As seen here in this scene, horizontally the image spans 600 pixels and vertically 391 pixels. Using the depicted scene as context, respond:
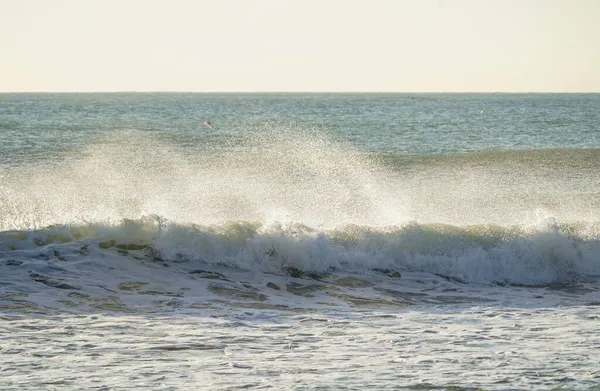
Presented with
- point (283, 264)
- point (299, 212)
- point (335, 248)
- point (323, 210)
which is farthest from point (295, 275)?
point (323, 210)

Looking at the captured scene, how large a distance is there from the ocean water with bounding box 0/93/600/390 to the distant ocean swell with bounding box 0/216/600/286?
3 cm

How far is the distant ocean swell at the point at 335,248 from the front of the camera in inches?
510

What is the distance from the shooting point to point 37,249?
12430 mm

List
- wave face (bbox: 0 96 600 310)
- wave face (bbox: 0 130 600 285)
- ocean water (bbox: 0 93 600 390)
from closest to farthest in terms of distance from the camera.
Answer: ocean water (bbox: 0 93 600 390) < wave face (bbox: 0 96 600 310) < wave face (bbox: 0 130 600 285)

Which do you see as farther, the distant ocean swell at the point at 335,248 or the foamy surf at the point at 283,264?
the distant ocean swell at the point at 335,248

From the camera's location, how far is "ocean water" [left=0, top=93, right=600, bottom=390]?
300 inches

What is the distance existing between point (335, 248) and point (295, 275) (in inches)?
50.2

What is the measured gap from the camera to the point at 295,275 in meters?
12.7

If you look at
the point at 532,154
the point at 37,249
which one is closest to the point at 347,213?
the point at 37,249

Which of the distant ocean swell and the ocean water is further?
the distant ocean swell

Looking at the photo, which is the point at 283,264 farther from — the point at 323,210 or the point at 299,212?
the point at 323,210

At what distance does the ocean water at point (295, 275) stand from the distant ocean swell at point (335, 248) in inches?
1.3

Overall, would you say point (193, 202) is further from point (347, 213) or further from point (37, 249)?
point (37, 249)

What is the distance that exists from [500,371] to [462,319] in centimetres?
226
